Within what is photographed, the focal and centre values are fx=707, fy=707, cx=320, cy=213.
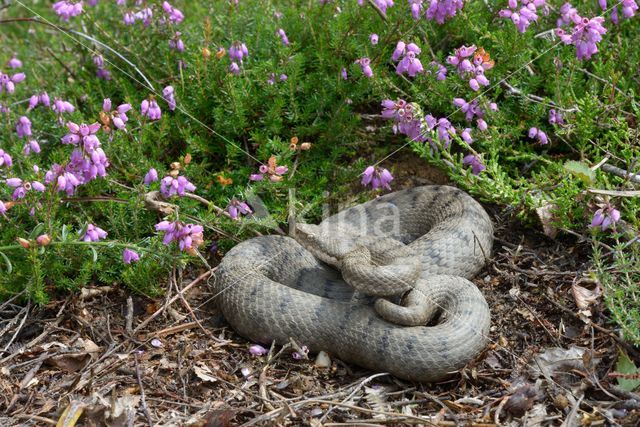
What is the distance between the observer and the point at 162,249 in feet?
17.8

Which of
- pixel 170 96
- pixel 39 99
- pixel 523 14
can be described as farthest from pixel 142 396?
pixel 523 14

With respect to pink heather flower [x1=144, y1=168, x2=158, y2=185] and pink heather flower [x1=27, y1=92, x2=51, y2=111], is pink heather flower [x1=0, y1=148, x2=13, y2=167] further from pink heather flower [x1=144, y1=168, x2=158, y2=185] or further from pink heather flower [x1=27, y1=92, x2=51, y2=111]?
pink heather flower [x1=144, y1=168, x2=158, y2=185]

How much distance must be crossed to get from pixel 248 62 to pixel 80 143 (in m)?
2.42

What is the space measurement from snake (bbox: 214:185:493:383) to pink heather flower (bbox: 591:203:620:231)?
100 cm

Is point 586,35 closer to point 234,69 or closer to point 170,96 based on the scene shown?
point 234,69

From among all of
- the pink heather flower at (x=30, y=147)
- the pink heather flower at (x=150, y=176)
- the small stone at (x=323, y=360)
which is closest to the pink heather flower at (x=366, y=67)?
the pink heather flower at (x=150, y=176)

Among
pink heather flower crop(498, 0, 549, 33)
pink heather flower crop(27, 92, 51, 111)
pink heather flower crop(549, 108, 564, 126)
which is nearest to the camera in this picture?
pink heather flower crop(498, 0, 549, 33)

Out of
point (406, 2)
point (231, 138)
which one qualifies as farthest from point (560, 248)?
point (231, 138)

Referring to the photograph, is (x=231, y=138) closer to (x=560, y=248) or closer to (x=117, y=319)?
(x=117, y=319)

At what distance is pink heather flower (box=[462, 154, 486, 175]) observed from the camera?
5.95 metres

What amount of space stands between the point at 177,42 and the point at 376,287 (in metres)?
3.24

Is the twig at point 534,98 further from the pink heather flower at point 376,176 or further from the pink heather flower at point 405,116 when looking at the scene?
the pink heather flower at point 376,176

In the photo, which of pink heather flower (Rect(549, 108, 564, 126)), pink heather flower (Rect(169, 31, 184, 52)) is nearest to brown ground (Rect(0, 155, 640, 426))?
pink heather flower (Rect(549, 108, 564, 126))

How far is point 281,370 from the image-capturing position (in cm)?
515
